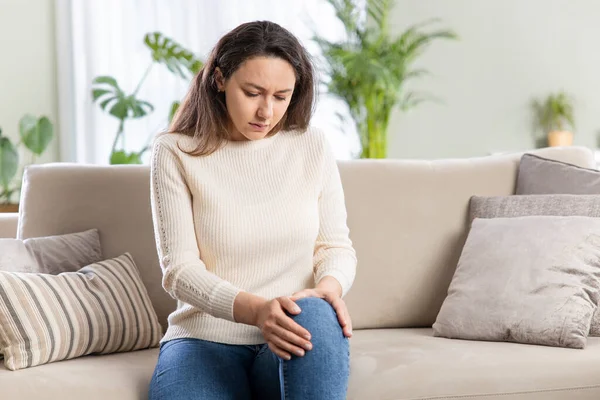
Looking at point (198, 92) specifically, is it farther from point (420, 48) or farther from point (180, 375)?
point (420, 48)

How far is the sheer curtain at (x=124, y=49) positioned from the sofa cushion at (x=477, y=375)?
9.96ft

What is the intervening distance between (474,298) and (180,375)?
33.8 inches

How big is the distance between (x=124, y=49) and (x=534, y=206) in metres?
3.22

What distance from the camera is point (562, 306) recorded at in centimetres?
200

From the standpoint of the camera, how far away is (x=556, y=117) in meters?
5.30

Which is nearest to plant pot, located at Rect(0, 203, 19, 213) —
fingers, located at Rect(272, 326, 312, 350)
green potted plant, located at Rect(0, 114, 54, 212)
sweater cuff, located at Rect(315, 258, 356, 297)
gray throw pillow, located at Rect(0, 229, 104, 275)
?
green potted plant, located at Rect(0, 114, 54, 212)

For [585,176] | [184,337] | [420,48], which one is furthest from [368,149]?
[184,337]

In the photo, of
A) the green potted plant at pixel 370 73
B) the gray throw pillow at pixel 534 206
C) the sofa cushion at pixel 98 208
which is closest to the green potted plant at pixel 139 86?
the green potted plant at pixel 370 73

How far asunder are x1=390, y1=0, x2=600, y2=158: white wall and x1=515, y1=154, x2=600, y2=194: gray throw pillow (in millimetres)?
2872

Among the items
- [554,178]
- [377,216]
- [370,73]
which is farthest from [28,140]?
[554,178]

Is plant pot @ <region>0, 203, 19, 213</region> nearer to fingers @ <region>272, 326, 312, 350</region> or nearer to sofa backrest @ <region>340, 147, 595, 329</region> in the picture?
sofa backrest @ <region>340, 147, 595, 329</region>

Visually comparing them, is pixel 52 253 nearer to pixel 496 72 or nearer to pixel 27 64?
pixel 27 64

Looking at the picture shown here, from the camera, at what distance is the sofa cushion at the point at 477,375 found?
5.86ft

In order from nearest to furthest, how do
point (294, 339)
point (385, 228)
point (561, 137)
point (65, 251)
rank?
point (294, 339) < point (65, 251) < point (385, 228) < point (561, 137)
